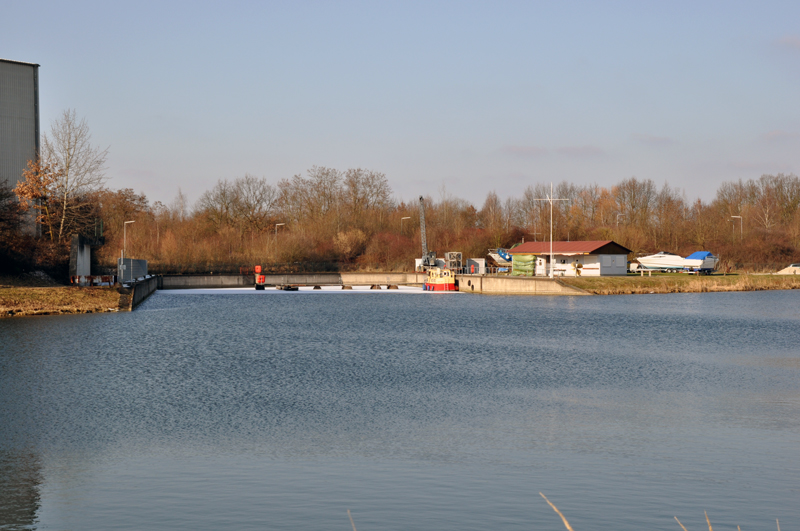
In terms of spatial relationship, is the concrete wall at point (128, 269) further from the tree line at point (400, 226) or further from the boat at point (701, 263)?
the boat at point (701, 263)

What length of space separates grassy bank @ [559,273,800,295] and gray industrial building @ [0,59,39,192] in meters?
45.4

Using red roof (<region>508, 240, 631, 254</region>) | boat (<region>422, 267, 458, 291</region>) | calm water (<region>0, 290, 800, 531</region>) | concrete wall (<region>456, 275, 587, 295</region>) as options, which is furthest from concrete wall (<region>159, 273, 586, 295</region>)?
calm water (<region>0, 290, 800, 531</region>)

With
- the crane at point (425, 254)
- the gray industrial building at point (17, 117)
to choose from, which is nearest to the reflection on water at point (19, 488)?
the gray industrial building at point (17, 117)

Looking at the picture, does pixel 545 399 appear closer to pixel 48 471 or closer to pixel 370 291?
pixel 48 471

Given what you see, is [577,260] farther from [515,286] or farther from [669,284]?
[669,284]

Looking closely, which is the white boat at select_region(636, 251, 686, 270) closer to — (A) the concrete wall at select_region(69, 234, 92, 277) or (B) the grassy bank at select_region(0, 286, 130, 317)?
(A) the concrete wall at select_region(69, 234, 92, 277)

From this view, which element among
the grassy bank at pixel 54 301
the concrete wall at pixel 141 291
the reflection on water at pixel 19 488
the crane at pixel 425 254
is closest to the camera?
the reflection on water at pixel 19 488

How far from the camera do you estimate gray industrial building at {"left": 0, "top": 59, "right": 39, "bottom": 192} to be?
54094 mm

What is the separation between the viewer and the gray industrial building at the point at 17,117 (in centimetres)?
5409

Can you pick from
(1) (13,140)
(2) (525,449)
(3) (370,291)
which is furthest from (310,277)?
(2) (525,449)

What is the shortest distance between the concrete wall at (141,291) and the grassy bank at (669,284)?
35.9 metres

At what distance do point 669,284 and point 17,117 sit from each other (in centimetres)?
5651

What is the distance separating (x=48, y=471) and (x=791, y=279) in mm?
76214

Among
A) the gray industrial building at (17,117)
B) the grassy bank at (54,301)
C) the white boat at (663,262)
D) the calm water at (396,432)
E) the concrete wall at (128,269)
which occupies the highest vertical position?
the gray industrial building at (17,117)
